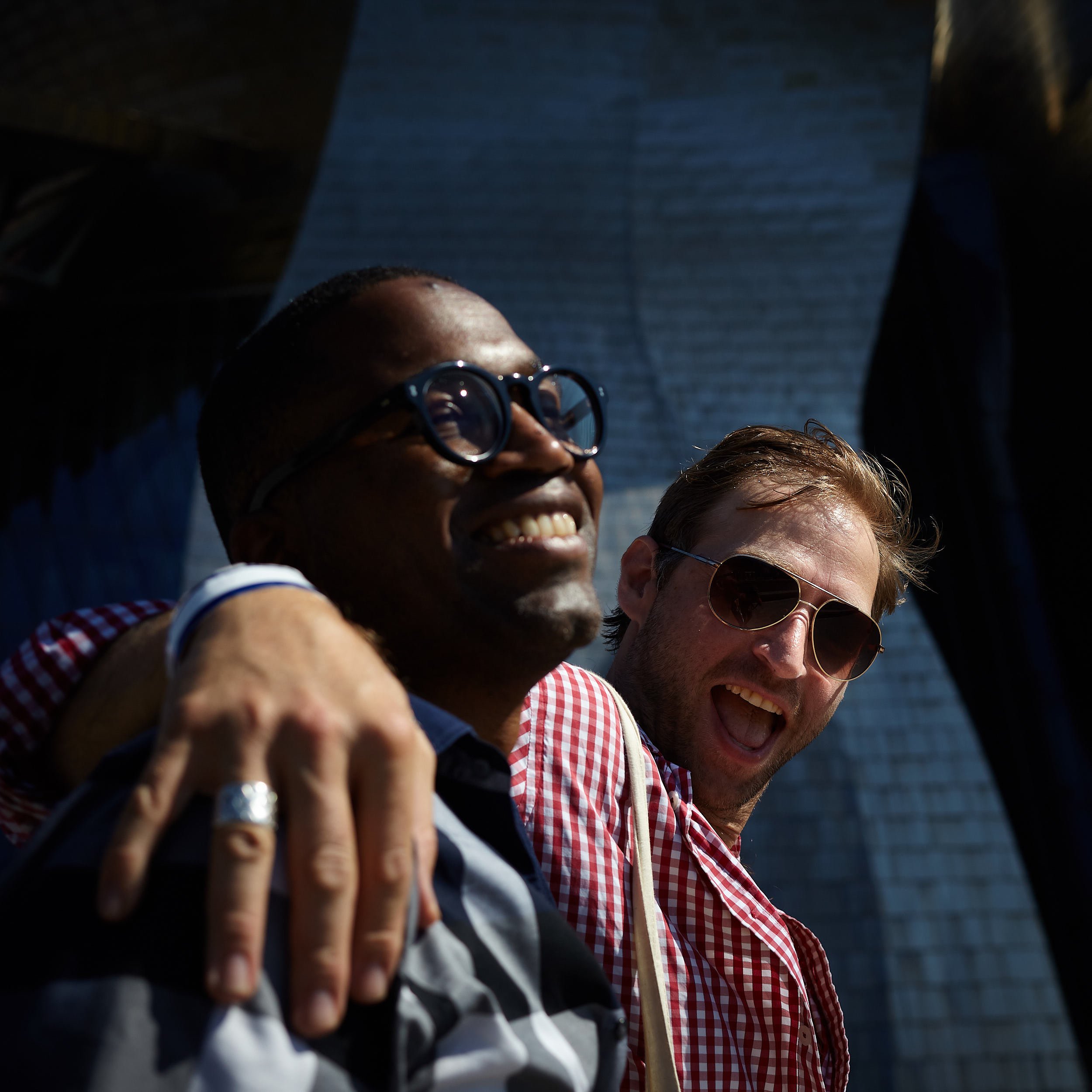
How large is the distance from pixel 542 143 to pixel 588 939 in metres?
8.41

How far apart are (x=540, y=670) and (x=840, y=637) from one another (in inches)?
37.8

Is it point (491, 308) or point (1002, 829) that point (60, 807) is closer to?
point (491, 308)

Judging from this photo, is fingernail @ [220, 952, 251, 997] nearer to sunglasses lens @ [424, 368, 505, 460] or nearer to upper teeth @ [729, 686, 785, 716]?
sunglasses lens @ [424, 368, 505, 460]

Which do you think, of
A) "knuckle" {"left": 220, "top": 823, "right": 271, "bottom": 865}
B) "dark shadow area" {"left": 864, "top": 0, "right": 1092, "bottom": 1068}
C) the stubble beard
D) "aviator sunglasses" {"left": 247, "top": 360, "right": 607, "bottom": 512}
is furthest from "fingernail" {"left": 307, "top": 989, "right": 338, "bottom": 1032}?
"dark shadow area" {"left": 864, "top": 0, "right": 1092, "bottom": 1068}

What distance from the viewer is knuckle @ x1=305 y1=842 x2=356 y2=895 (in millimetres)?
768

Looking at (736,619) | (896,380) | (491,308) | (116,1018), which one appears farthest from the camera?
(896,380)

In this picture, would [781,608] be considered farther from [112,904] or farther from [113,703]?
[112,904]

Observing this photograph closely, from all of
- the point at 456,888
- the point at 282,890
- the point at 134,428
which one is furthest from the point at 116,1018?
the point at 134,428

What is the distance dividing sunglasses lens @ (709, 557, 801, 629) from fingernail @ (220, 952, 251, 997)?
1.35 metres

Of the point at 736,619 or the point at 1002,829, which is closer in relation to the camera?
the point at 736,619

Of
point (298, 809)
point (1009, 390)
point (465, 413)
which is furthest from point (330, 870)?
point (1009, 390)

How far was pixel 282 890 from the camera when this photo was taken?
814mm

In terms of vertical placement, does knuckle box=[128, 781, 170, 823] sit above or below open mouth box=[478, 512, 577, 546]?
below

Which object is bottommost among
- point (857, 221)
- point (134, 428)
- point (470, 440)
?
point (470, 440)
